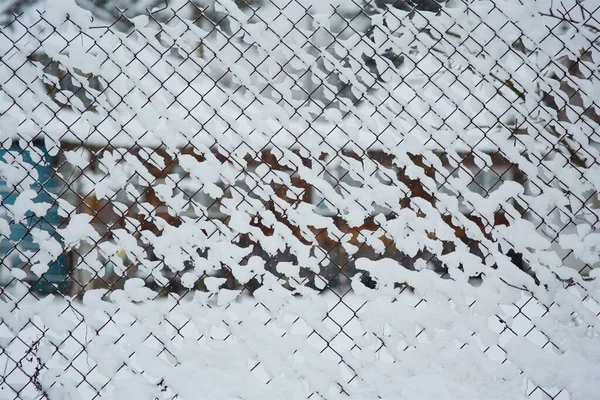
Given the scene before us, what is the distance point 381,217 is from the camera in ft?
6.21

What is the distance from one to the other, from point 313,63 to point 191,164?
0.70 metres

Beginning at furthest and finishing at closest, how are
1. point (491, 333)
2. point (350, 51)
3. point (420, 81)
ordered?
1. point (420, 81)
2. point (350, 51)
3. point (491, 333)

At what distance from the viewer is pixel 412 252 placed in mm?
1858

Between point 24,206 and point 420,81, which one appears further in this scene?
point 420,81

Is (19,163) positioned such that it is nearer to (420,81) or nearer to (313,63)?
(313,63)

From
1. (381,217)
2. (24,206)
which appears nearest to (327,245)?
(381,217)

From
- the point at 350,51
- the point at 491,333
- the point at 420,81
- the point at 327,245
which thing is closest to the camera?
the point at 491,333

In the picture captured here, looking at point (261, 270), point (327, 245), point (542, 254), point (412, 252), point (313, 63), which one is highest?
point (313, 63)

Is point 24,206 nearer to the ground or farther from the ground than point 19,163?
nearer to the ground

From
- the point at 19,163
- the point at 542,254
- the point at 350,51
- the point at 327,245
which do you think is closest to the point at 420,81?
the point at 350,51

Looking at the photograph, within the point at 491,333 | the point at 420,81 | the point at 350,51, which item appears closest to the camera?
the point at 491,333

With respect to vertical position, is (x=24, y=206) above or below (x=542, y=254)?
above

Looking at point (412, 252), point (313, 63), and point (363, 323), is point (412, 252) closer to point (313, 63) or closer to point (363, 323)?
point (363, 323)

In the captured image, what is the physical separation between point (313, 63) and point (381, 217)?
0.75 metres
